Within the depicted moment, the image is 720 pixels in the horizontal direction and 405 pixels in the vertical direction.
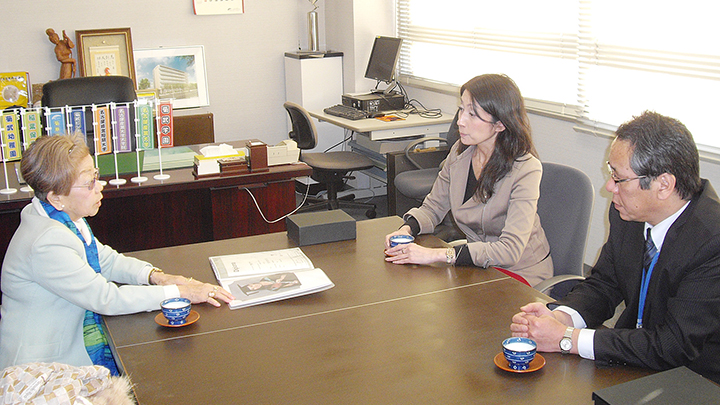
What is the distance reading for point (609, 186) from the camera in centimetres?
175

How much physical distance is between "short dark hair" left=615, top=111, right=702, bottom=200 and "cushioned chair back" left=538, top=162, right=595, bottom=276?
0.72 meters

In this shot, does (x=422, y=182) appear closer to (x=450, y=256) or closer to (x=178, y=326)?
(x=450, y=256)

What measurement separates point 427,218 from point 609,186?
0.97m

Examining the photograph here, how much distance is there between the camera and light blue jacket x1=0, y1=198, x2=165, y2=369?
189cm

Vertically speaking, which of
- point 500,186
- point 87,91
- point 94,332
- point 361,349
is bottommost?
point 94,332

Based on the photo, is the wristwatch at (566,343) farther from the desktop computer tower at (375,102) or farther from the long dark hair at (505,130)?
the desktop computer tower at (375,102)

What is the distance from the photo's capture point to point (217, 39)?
5.57 metres

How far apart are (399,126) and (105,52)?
7.73 feet

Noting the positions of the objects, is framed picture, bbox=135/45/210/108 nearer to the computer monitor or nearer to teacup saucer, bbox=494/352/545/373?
the computer monitor

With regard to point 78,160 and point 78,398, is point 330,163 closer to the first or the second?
point 78,160

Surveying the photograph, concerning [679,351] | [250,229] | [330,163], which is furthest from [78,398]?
[330,163]

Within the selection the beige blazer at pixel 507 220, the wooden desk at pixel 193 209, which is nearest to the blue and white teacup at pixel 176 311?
the beige blazer at pixel 507 220

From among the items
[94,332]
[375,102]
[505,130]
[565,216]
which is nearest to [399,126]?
[375,102]

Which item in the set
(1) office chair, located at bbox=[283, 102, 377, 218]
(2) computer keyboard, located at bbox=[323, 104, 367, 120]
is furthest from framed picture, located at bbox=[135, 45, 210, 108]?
(2) computer keyboard, located at bbox=[323, 104, 367, 120]
